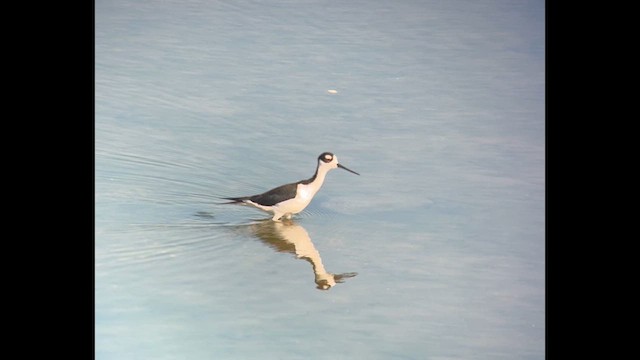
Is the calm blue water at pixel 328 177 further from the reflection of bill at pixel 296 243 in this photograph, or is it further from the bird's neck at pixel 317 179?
the bird's neck at pixel 317 179

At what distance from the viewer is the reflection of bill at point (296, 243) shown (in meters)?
4.92

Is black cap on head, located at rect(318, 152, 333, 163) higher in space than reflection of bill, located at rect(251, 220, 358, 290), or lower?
higher

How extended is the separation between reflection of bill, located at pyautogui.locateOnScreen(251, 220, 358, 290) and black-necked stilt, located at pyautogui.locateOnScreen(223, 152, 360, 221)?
0.20 ft

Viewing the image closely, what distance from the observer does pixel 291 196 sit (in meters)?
5.14

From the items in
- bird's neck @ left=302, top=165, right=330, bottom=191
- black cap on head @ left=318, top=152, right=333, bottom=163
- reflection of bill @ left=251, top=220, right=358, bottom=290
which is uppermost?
black cap on head @ left=318, top=152, right=333, bottom=163

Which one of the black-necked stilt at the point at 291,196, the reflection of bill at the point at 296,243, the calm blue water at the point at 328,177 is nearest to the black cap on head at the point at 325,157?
the black-necked stilt at the point at 291,196

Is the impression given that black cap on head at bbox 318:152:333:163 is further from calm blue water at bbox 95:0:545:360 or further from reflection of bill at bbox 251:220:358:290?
reflection of bill at bbox 251:220:358:290

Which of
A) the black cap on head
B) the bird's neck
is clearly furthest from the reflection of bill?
the black cap on head

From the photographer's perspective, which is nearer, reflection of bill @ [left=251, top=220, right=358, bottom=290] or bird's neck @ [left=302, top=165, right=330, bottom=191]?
reflection of bill @ [left=251, top=220, right=358, bottom=290]

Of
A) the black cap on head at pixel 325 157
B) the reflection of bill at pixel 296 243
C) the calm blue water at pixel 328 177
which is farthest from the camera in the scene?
the black cap on head at pixel 325 157

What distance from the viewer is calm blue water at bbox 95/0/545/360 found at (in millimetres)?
4730

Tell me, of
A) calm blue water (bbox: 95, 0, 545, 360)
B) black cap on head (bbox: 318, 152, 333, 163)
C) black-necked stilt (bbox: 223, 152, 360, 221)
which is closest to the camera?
calm blue water (bbox: 95, 0, 545, 360)

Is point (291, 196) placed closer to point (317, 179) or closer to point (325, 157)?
point (317, 179)
